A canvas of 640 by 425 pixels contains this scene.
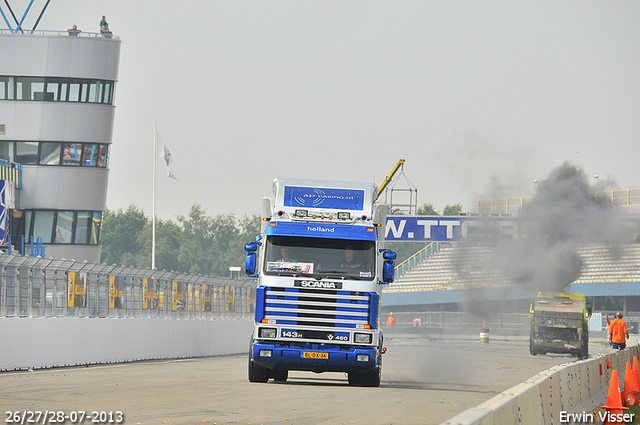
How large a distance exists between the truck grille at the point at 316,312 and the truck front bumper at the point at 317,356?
0.19 m

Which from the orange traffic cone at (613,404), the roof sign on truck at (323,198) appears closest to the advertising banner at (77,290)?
the roof sign on truck at (323,198)

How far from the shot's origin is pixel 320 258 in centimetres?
1789

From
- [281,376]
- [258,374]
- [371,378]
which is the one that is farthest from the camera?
[281,376]

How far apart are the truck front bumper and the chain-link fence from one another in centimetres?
704

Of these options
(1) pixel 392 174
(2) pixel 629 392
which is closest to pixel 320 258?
(2) pixel 629 392

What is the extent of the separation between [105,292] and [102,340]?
1.64 meters

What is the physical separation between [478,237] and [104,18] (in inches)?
1121

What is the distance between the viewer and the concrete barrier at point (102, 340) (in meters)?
21.4

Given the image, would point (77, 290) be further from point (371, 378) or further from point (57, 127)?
point (57, 127)

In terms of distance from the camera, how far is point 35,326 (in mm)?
22156

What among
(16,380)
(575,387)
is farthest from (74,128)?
(575,387)

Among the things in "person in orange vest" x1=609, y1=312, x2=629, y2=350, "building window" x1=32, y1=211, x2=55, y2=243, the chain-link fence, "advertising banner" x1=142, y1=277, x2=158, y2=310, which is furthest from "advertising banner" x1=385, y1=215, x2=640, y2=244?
"advertising banner" x1=142, y1=277, x2=158, y2=310

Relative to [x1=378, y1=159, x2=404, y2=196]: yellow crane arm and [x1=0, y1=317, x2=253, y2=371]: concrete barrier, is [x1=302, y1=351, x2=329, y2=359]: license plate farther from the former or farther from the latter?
[x1=378, y1=159, x2=404, y2=196]: yellow crane arm

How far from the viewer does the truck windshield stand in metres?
17.8
